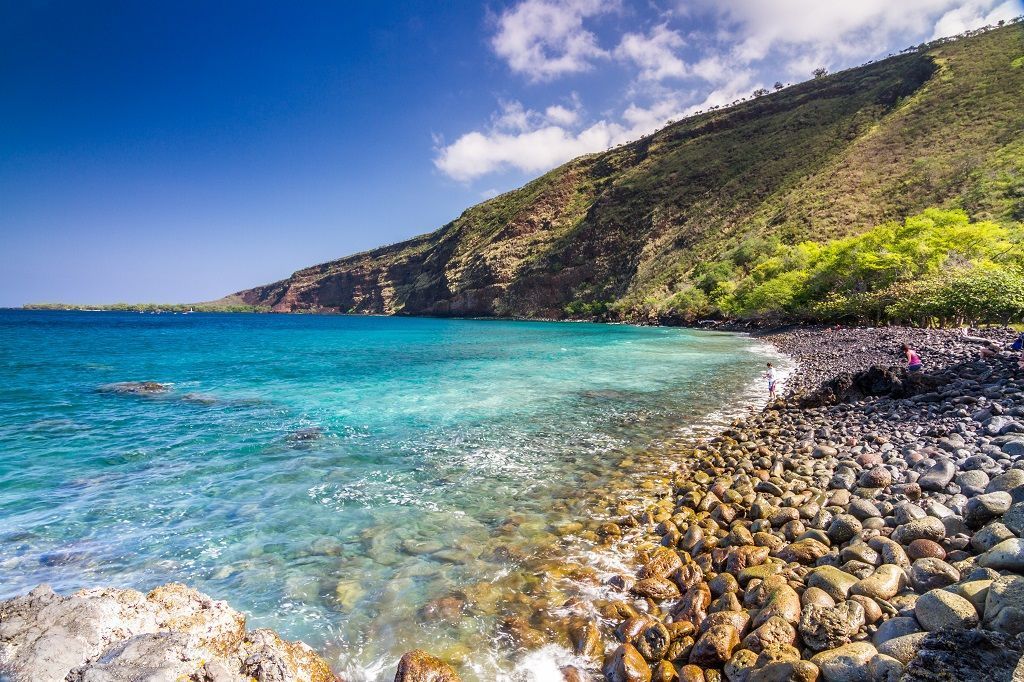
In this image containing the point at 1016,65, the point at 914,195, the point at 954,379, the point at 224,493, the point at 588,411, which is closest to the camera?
the point at 224,493

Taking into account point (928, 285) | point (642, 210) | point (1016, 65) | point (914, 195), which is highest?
point (1016, 65)

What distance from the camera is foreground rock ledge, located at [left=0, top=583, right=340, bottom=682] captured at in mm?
3301

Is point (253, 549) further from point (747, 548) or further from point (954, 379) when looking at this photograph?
point (954, 379)

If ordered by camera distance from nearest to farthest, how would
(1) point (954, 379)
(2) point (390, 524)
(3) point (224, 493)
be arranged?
(2) point (390, 524) < (3) point (224, 493) < (1) point (954, 379)

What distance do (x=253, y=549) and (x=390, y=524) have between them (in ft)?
7.30

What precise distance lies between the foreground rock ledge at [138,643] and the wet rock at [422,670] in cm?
65

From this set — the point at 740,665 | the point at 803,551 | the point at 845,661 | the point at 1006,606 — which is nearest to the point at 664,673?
the point at 740,665

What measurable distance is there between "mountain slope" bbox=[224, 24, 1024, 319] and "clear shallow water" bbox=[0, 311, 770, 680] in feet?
191

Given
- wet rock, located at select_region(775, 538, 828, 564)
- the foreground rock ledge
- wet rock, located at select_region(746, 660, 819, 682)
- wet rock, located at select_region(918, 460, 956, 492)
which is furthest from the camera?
wet rock, located at select_region(918, 460, 956, 492)

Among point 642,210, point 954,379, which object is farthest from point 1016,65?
point 954,379

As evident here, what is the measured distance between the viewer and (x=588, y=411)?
16.9m

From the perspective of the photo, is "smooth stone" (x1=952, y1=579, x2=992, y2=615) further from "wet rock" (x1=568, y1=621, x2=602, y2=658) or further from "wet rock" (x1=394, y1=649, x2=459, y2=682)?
"wet rock" (x1=394, y1=649, x2=459, y2=682)

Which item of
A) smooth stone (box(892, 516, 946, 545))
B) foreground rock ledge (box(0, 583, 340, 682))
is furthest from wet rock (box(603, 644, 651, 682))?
smooth stone (box(892, 516, 946, 545))

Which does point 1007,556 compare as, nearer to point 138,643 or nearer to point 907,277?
point 138,643
